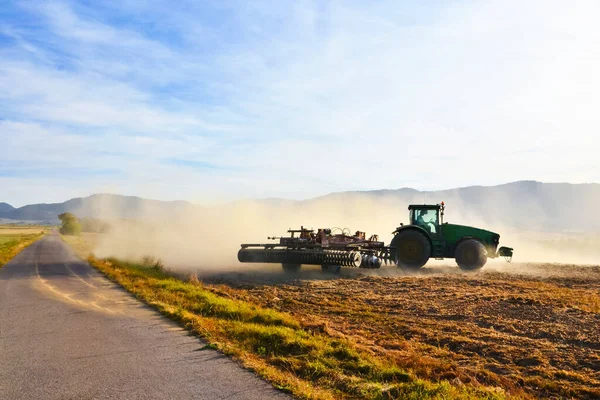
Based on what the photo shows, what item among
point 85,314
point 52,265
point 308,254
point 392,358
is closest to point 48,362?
point 85,314

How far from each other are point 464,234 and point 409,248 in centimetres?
262

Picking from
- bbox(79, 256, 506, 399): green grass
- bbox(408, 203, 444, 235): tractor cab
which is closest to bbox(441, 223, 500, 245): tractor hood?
bbox(408, 203, 444, 235): tractor cab

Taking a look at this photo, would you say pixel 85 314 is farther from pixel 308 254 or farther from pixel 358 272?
pixel 358 272

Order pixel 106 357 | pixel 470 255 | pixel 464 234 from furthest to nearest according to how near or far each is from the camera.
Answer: pixel 464 234, pixel 470 255, pixel 106 357

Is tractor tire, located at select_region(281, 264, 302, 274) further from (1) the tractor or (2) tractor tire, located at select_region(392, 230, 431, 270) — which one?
(2) tractor tire, located at select_region(392, 230, 431, 270)

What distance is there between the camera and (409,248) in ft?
77.9

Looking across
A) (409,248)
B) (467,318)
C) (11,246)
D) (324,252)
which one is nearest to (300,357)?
(467,318)

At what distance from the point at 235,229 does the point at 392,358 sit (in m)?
51.6

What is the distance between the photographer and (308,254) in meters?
22.9

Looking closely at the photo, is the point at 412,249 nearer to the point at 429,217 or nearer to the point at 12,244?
the point at 429,217

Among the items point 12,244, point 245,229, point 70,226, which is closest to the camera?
point 12,244

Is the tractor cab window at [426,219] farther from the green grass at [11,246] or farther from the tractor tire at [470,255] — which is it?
the green grass at [11,246]

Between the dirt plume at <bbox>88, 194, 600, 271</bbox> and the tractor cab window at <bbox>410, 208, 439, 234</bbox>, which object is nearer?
the tractor cab window at <bbox>410, 208, 439, 234</bbox>

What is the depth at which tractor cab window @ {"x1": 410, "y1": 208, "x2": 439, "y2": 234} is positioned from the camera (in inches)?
941
